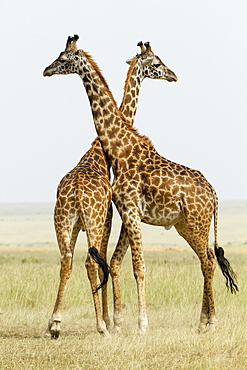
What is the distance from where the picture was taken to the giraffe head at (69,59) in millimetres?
10242

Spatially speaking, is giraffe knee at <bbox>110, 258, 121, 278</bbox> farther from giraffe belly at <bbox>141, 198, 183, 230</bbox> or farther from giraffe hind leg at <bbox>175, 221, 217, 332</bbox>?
giraffe hind leg at <bbox>175, 221, 217, 332</bbox>

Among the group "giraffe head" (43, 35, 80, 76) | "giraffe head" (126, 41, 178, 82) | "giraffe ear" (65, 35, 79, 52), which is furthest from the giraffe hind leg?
"giraffe ear" (65, 35, 79, 52)

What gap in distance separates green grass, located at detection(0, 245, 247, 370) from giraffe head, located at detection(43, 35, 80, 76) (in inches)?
151

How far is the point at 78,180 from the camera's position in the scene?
9297 mm

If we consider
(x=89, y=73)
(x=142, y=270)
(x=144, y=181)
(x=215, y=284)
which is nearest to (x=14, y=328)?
(x=142, y=270)

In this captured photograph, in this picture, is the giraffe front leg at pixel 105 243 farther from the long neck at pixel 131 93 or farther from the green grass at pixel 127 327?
the long neck at pixel 131 93

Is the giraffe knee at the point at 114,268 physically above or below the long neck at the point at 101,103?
below

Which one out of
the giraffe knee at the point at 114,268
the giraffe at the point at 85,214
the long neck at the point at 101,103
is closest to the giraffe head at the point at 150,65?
the long neck at the point at 101,103

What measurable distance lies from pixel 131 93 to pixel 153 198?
81.3 inches

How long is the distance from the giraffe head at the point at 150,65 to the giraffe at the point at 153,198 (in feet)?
3.55

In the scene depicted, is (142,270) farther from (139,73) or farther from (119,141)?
(139,73)

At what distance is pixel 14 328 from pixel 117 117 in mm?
3472

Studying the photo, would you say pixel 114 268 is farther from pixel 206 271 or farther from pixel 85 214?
pixel 206 271

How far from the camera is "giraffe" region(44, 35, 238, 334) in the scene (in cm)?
951
